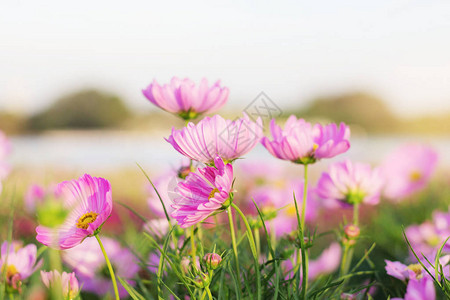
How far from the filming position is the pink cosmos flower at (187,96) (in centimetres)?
69

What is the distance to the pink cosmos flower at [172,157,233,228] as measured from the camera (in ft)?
1.61

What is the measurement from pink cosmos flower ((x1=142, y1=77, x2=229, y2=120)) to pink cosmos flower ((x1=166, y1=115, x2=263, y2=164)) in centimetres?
13

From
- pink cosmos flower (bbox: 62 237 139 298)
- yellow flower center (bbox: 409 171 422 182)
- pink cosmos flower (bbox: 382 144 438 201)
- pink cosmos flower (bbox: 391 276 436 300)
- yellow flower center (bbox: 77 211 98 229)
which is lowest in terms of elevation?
yellow flower center (bbox: 409 171 422 182)

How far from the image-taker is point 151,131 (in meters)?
14.8

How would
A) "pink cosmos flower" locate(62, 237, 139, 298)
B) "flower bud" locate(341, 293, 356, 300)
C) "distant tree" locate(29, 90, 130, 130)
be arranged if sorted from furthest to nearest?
"distant tree" locate(29, 90, 130, 130), "pink cosmos flower" locate(62, 237, 139, 298), "flower bud" locate(341, 293, 356, 300)

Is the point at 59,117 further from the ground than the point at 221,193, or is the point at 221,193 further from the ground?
the point at 221,193

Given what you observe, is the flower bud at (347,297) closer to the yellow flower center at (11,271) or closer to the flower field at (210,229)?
the flower field at (210,229)

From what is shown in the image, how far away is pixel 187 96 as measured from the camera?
2.26 ft

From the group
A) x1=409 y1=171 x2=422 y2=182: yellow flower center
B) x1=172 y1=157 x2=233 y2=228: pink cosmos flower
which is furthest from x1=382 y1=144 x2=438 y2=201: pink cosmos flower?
x1=172 y1=157 x2=233 y2=228: pink cosmos flower

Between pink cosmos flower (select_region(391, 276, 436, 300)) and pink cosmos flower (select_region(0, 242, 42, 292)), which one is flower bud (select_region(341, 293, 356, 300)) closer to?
pink cosmos flower (select_region(391, 276, 436, 300))

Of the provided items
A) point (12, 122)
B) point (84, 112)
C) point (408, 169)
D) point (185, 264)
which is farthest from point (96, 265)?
point (84, 112)

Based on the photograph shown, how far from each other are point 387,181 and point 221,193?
103cm

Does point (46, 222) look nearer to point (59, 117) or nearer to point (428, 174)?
point (428, 174)

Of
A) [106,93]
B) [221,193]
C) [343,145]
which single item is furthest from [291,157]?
[106,93]
